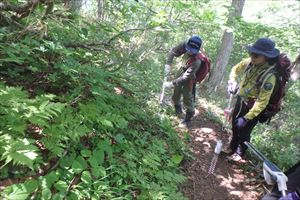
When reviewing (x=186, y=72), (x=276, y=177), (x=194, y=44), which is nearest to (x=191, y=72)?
(x=186, y=72)

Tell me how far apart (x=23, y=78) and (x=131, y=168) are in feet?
5.58

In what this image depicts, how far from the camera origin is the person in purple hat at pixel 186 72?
609 cm

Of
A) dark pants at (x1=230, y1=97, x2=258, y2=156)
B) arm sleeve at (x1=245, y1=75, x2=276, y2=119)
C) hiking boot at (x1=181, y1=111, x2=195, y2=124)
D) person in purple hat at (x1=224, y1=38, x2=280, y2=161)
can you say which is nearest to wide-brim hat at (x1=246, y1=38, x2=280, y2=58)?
person in purple hat at (x1=224, y1=38, x2=280, y2=161)

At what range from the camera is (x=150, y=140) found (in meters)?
4.48

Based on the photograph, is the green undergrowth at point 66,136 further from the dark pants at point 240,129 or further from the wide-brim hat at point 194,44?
the wide-brim hat at point 194,44

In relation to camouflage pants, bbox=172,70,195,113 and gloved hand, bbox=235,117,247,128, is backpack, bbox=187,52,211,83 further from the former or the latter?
gloved hand, bbox=235,117,247,128

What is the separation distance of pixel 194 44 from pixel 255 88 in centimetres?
164

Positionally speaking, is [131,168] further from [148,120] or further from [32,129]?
[148,120]

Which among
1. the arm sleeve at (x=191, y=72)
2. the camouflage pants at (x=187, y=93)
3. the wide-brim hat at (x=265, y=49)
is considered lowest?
the camouflage pants at (x=187, y=93)

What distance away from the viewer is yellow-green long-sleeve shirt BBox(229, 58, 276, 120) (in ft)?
15.5

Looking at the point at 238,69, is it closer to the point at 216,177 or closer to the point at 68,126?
the point at 216,177

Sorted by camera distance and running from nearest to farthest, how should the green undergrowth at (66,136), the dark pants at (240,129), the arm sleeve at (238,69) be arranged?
the green undergrowth at (66,136)
the dark pants at (240,129)
the arm sleeve at (238,69)

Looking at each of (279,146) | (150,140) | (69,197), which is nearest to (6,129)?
(69,197)

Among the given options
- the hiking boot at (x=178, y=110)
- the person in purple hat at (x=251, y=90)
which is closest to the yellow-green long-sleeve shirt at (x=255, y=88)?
the person in purple hat at (x=251, y=90)
